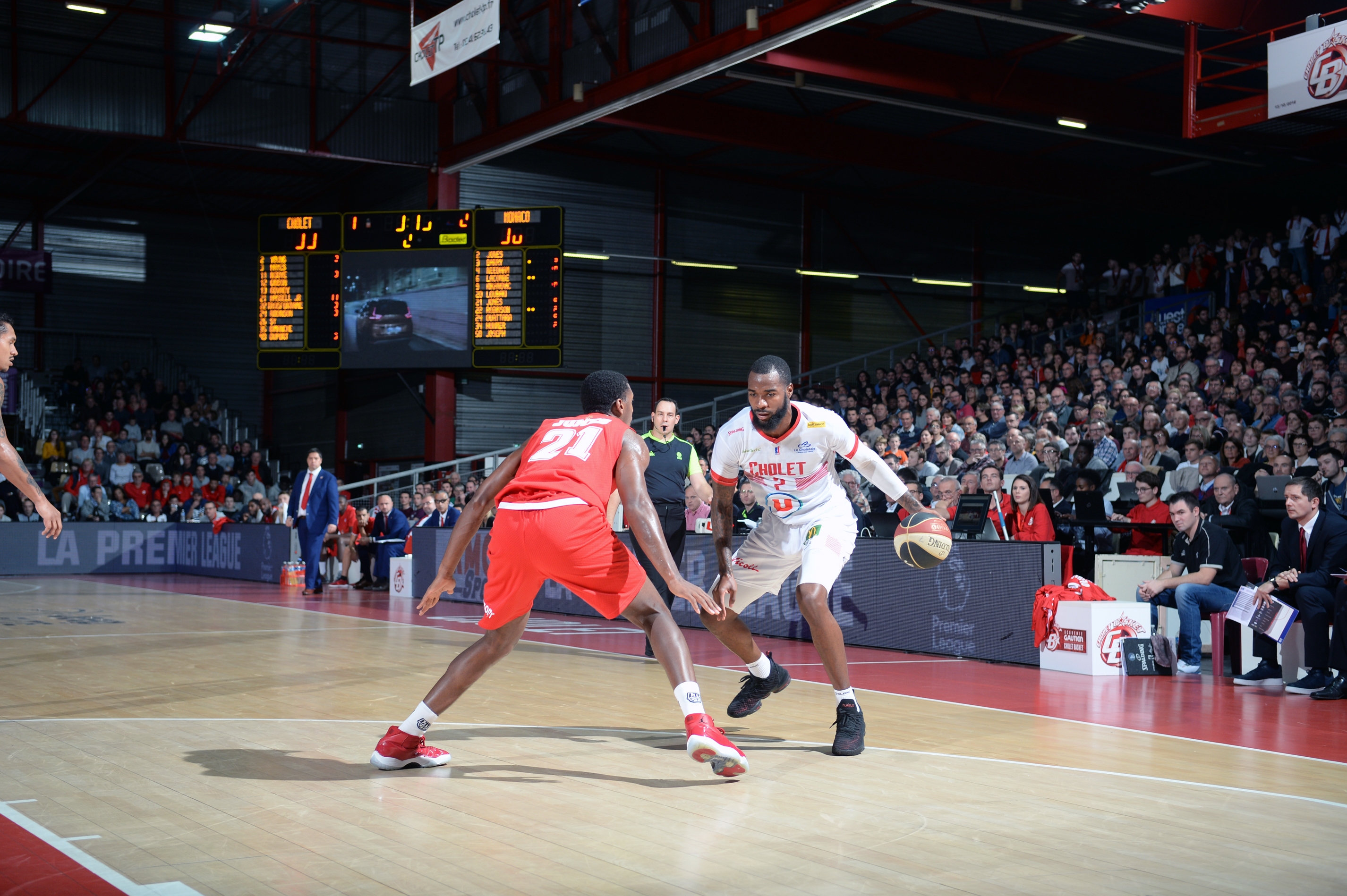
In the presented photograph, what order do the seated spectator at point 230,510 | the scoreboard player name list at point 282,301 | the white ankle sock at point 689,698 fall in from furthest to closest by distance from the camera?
the seated spectator at point 230,510, the scoreboard player name list at point 282,301, the white ankle sock at point 689,698

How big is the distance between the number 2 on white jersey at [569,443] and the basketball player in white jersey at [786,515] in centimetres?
98

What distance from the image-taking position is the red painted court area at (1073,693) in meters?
7.29

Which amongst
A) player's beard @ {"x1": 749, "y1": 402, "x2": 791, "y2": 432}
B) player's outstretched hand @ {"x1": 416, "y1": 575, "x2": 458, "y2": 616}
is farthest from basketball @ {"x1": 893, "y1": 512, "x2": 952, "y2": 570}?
player's outstretched hand @ {"x1": 416, "y1": 575, "x2": 458, "y2": 616}

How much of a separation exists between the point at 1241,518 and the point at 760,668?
19.5 ft

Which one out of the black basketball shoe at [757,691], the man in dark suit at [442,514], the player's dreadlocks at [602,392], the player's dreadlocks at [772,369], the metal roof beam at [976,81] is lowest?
the black basketball shoe at [757,691]

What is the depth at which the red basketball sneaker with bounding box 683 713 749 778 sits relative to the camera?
5.31m

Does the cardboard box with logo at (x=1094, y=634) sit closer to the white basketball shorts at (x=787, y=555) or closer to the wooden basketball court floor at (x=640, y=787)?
the wooden basketball court floor at (x=640, y=787)

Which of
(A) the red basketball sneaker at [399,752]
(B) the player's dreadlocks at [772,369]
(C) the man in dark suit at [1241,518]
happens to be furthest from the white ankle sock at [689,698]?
(C) the man in dark suit at [1241,518]

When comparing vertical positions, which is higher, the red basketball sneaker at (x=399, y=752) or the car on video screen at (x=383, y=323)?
the car on video screen at (x=383, y=323)

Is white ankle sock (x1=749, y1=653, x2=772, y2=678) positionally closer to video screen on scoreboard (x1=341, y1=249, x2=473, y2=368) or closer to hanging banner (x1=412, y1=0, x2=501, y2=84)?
hanging banner (x1=412, y1=0, x2=501, y2=84)

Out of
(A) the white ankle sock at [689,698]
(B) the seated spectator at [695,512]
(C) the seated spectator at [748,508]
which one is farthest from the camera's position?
(C) the seated spectator at [748,508]

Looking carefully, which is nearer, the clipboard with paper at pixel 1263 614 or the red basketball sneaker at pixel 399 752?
the red basketball sneaker at pixel 399 752

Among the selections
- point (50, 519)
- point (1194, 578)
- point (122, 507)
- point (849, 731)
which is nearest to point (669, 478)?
point (1194, 578)

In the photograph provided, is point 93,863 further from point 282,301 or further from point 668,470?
point 282,301
